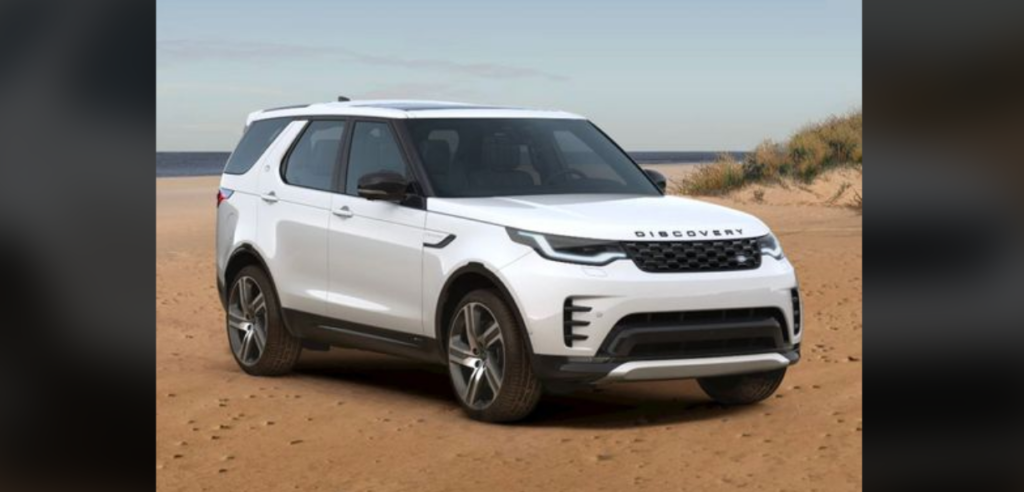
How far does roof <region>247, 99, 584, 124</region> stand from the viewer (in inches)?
373

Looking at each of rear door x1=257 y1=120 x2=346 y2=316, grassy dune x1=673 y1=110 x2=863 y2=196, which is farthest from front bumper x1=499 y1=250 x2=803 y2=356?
grassy dune x1=673 y1=110 x2=863 y2=196

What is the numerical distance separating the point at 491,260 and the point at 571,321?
640 millimetres

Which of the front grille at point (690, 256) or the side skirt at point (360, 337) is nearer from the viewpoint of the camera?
the front grille at point (690, 256)

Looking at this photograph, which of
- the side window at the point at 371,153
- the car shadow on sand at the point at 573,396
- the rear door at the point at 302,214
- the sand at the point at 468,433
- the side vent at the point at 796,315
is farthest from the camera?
the rear door at the point at 302,214

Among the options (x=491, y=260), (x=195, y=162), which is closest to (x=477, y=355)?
(x=491, y=260)

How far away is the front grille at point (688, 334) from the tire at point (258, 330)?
10.4 feet

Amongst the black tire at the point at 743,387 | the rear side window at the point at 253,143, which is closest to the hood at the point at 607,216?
the black tire at the point at 743,387

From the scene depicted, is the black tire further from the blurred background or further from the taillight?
the blurred background

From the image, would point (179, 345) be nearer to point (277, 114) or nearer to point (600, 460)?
point (277, 114)

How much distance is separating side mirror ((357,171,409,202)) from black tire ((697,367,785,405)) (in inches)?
87.8

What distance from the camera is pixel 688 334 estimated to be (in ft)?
25.5

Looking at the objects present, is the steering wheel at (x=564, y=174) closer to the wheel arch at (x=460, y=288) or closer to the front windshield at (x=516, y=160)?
the front windshield at (x=516, y=160)

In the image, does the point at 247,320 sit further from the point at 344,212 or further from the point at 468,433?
the point at 468,433
